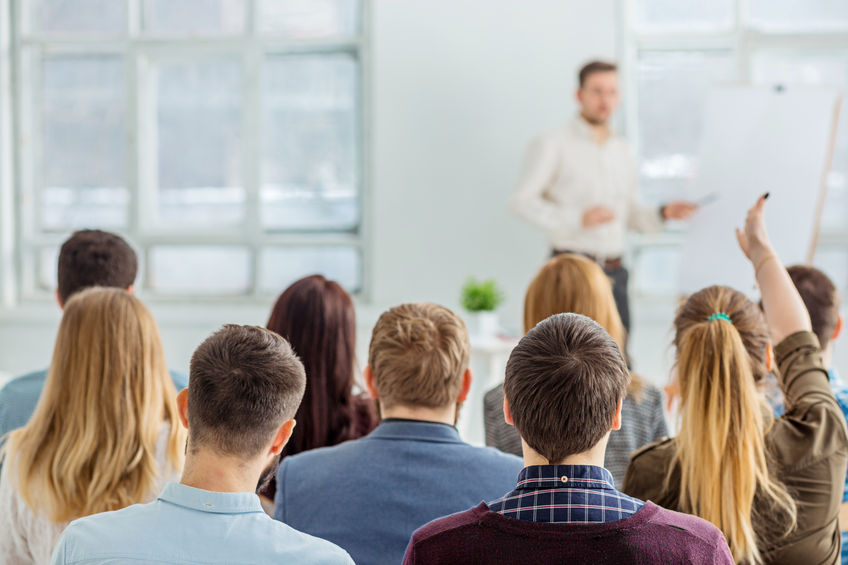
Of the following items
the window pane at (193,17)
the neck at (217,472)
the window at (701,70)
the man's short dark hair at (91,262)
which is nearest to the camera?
the neck at (217,472)

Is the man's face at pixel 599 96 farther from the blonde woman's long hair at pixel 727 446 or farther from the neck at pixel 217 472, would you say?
the neck at pixel 217 472

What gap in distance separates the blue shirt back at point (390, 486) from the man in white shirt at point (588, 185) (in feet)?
8.89

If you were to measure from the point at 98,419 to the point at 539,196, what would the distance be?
2944mm

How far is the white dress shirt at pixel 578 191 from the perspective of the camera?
418 centimetres

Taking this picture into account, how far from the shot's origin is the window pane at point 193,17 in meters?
4.93

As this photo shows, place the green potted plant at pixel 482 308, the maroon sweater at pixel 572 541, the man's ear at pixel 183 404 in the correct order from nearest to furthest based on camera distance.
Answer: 1. the maroon sweater at pixel 572 541
2. the man's ear at pixel 183 404
3. the green potted plant at pixel 482 308

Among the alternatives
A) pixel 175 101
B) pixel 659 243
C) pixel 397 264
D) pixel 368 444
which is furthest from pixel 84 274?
pixel 659 243

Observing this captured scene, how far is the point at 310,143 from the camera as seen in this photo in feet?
16.3

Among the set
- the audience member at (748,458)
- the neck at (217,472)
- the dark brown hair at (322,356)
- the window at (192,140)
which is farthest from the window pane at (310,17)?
the neck at (217,472)

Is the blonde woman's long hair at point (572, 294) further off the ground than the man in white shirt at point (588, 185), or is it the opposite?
the man in white shirt at point (588, 185)

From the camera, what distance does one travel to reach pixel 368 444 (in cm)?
155

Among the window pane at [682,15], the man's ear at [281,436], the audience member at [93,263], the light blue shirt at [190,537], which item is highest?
the window pane at [682,15]

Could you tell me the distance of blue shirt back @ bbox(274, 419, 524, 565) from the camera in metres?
1.50

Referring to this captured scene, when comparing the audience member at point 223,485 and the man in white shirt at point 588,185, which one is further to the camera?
the man in white shirt at point 588,185
